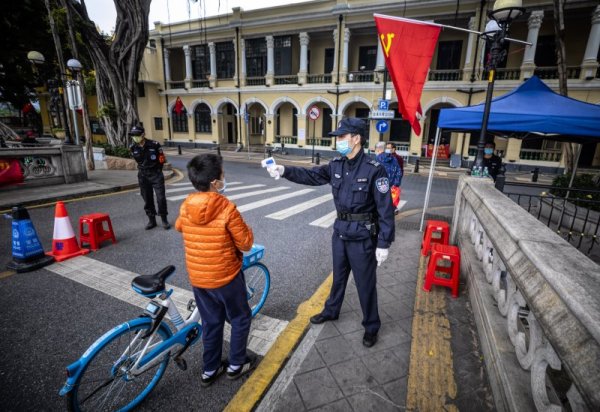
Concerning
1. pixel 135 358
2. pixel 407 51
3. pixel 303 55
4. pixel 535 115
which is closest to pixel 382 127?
pixel 535 115

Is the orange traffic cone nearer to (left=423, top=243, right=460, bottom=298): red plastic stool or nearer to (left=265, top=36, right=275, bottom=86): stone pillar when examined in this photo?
(left=423, top=243, right=460, bottom=298): red plastic stool

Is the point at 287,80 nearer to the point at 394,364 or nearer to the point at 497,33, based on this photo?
the point at 497,33

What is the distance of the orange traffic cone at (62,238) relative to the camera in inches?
183

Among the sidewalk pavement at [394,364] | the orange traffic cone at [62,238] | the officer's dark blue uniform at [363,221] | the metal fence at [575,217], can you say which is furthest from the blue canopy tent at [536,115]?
the orange traffic cone at [62,238]

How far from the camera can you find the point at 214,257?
2.19 meters

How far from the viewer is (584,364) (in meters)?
1.14

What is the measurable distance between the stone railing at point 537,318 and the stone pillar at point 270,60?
75.4ft

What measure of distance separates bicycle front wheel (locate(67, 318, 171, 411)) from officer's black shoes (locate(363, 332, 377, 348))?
71.1 inches

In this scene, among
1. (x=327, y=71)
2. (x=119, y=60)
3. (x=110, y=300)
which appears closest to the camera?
(x=110, y=300)

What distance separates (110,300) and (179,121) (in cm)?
2870

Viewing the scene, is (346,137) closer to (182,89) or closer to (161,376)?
(161,376)

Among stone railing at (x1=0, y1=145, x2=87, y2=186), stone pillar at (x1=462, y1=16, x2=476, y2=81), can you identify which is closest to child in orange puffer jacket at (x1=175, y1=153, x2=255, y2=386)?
stone railing at (x1=0, y1=145, x2=87, y2=186)

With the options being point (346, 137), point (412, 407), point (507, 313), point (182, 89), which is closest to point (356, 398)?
point (412, 407)

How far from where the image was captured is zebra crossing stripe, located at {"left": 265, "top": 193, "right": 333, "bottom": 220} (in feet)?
24.2
